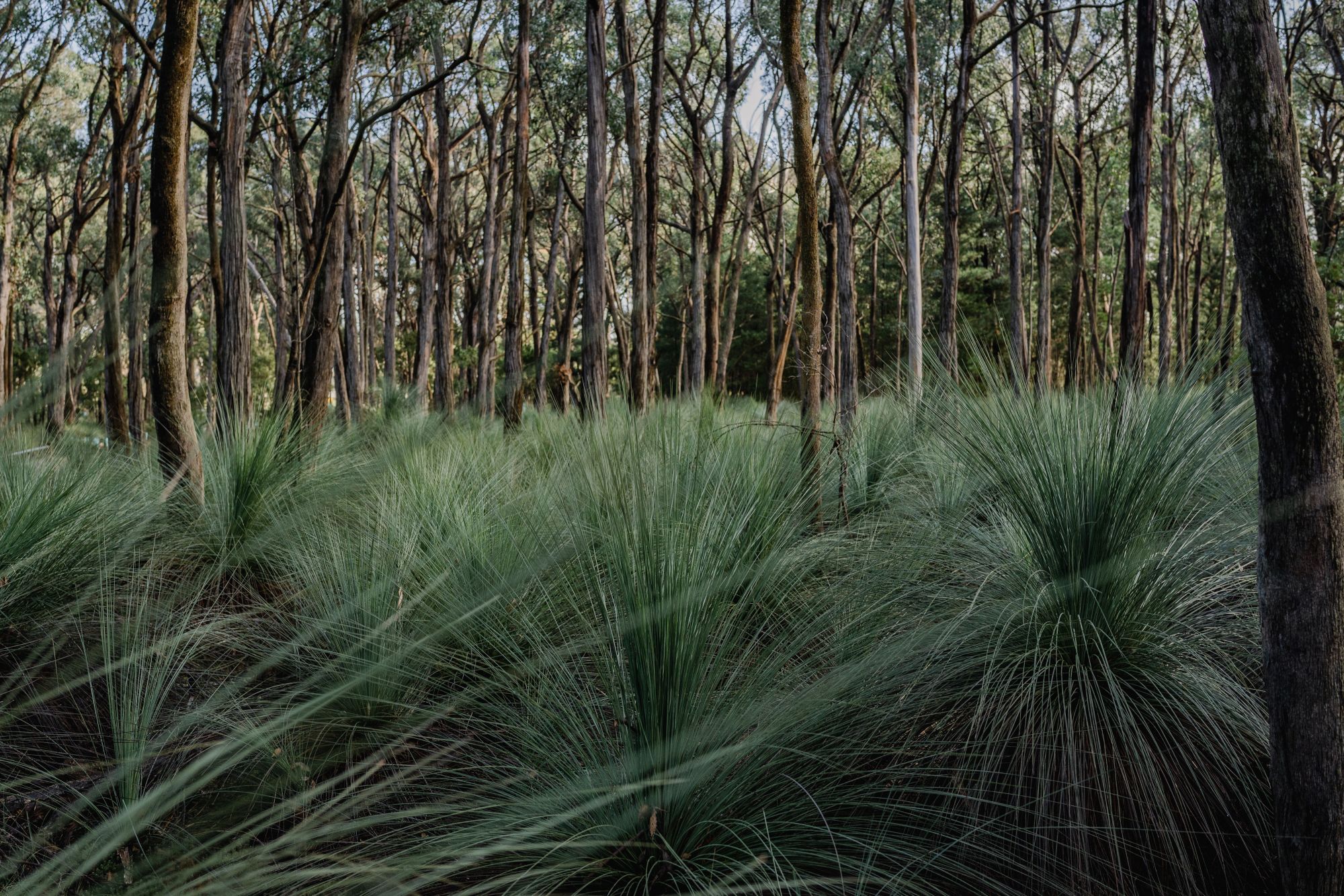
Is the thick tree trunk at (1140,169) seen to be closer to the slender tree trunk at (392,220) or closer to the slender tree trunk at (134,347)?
the slender tree trunk at (134,347)

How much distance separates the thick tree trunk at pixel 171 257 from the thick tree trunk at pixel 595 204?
3.91 m

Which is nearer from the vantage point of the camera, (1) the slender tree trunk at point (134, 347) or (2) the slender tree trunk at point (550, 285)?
(1) the slender tree trunk at point (134, 347)

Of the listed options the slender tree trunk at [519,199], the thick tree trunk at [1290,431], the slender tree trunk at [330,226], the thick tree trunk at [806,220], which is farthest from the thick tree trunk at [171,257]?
the thick tree trunk at [1290,431]

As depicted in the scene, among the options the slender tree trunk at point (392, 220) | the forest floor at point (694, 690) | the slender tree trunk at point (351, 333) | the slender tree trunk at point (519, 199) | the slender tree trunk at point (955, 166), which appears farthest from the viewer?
the slender tree trunk at point (392, 220)

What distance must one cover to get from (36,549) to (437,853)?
279cm

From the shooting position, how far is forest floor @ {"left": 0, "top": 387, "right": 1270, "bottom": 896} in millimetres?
2273

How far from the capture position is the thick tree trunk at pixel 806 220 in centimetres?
484

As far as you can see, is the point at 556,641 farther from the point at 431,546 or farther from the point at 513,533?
the point at 431,546

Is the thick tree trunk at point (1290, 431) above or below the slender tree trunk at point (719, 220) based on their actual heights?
below

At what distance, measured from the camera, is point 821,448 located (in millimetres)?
5285

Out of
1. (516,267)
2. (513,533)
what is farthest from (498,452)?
(516,267)

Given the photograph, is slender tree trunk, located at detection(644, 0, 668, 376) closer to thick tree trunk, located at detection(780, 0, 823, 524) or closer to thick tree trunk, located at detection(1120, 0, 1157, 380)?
thick tree trunk, located at detection(1120, 0, 1157, 380)

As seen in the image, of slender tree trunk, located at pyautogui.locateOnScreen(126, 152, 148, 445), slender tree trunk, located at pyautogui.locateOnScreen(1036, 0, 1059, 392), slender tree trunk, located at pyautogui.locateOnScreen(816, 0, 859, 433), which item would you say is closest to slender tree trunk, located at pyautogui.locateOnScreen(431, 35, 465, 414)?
Answer: slender tree trunk, located at pyautogui.locateOnScreen(126, 152, 148, 445)

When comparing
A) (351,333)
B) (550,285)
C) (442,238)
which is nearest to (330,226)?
(351,333)
